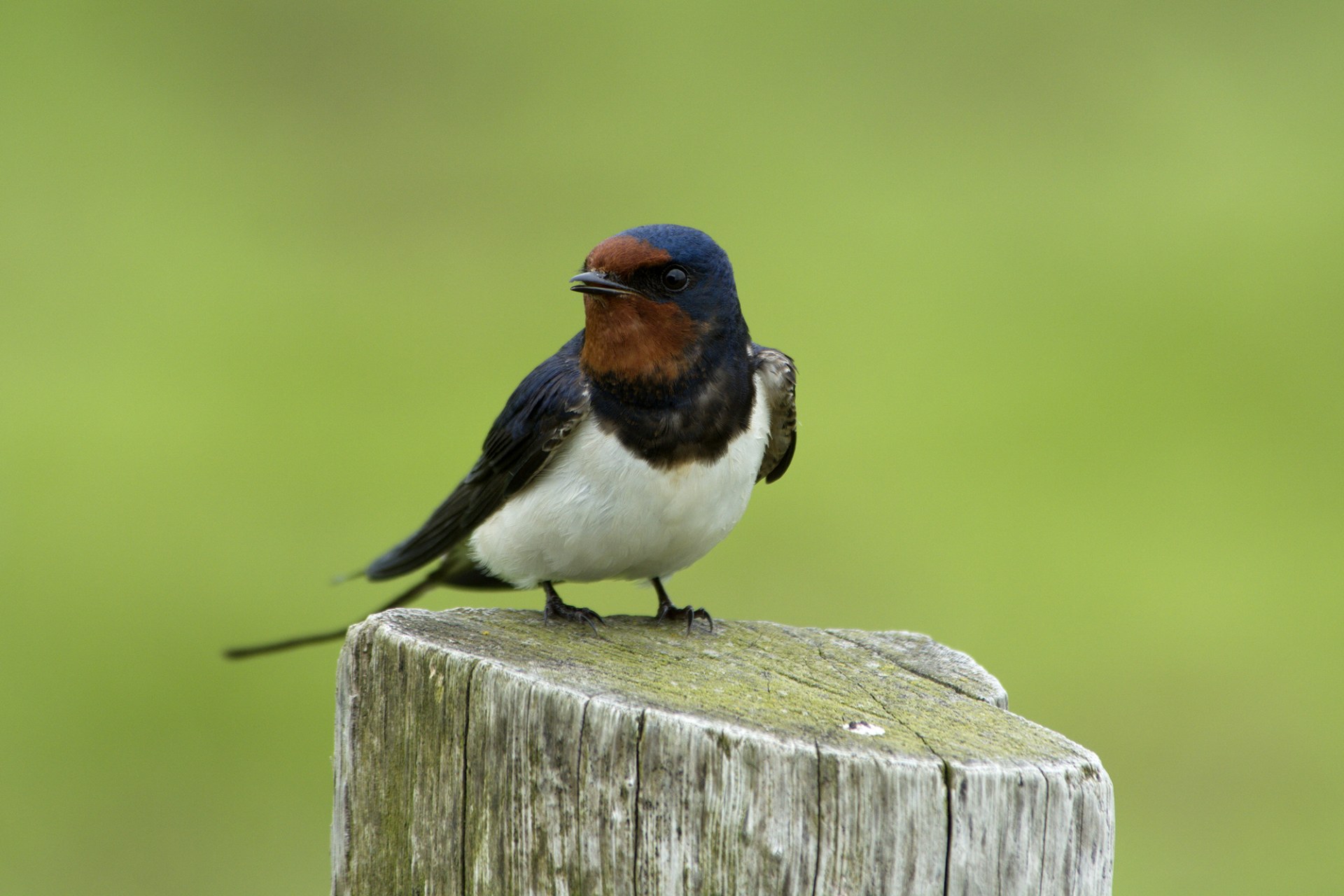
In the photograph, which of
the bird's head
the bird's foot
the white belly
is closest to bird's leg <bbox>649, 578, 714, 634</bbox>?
the bird's foot

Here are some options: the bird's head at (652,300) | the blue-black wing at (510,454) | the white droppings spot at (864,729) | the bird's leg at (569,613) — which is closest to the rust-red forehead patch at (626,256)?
the bird's head at (652,300)

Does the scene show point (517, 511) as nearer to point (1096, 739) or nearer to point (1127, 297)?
point (1096, 739)

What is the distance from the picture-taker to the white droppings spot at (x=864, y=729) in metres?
2.36

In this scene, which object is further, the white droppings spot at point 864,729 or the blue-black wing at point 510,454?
the blue-black wing at point 510,454

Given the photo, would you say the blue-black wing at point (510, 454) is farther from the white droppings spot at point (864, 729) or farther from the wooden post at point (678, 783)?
the white droppings spot at point (864, 729)

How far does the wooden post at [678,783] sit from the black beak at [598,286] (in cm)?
100

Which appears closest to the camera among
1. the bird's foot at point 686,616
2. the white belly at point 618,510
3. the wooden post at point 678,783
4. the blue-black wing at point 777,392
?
the wooden post at point 678,783

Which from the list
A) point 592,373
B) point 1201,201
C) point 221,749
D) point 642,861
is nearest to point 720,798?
point 642,861

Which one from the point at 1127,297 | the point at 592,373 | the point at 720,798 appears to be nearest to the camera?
the point at 720,798

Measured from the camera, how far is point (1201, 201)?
399 inches

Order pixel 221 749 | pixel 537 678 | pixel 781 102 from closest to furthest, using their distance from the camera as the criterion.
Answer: pixel 537 678 < pixel 221 749 < pixel 781 102

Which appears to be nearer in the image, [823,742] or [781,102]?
[823,742]

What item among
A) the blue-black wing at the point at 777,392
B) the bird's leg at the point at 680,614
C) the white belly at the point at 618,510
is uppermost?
the blue-black wing at the point at 777,392

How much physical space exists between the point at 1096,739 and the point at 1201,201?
468 centimetres
